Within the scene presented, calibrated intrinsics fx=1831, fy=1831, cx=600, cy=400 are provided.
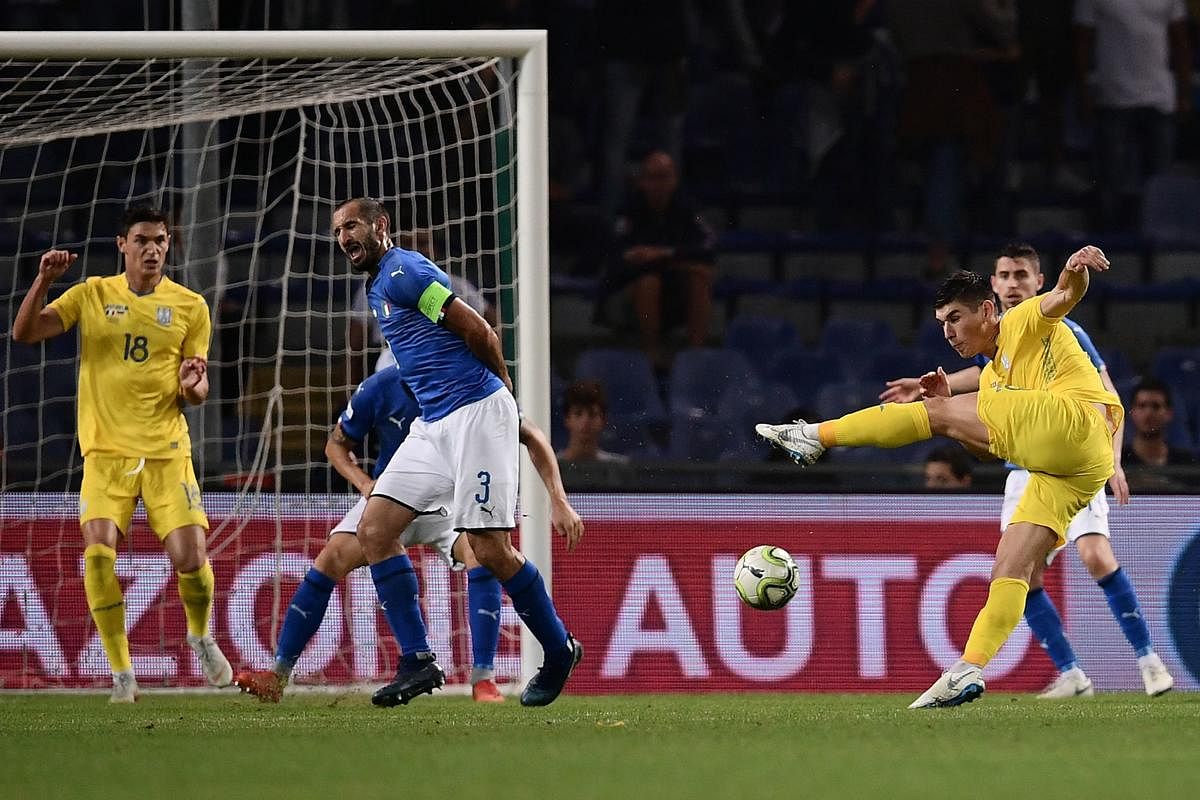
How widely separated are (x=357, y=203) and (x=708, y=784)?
9.65 ft

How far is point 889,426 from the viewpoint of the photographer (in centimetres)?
646

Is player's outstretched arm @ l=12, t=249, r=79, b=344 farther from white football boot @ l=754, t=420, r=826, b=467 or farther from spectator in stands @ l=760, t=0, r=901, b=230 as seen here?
spectator in stands @ l=760, t=0, r=901, b=230

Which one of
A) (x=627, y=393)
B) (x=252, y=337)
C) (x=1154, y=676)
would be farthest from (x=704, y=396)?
(x=1154, y=676)

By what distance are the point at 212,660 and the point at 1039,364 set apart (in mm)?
3645

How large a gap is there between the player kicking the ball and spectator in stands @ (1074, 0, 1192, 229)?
20.8ft

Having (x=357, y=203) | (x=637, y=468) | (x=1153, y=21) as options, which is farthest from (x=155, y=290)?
(x=1153, y=21)

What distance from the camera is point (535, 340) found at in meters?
7.71

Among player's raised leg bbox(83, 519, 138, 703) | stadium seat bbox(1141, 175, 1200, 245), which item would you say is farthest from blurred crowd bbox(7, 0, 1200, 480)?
player's raised leg bbox(83, 519, 138, 703)

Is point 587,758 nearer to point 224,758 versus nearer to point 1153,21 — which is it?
point 224,758

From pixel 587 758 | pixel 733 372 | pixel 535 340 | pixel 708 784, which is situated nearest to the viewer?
pixel 708 784

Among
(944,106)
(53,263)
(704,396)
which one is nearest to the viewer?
(53,263)

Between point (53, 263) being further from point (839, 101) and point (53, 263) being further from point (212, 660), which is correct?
point (839, 101)

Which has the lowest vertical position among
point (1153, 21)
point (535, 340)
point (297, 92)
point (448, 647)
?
point (448, 647)

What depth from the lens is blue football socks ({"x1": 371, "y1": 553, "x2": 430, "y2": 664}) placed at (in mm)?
6992
